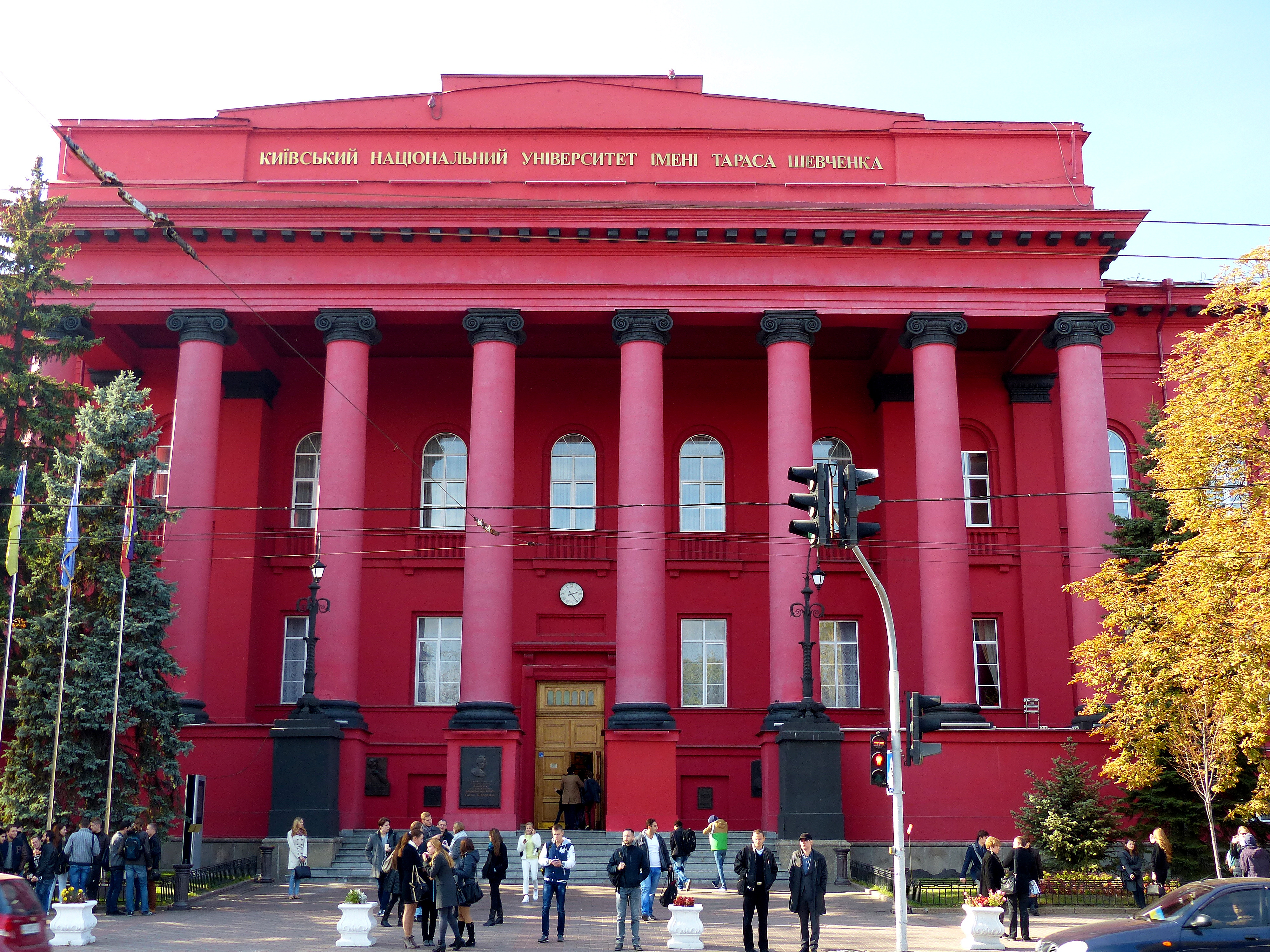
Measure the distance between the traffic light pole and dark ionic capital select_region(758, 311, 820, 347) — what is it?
12665 millimetres

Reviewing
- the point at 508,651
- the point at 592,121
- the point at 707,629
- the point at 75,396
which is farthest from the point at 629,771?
the point at 592,121

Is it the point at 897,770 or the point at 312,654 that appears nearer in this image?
the point at 897,770

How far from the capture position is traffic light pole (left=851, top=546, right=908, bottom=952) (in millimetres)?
15781

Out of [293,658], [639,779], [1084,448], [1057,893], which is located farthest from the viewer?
[293,658]

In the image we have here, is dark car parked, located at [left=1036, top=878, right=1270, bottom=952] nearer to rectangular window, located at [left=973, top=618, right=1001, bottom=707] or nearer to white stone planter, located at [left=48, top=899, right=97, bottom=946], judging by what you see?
white stone planter, located at [left=48, top=899, right=97, bottom=946]

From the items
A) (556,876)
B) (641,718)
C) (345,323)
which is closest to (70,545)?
(345,323)

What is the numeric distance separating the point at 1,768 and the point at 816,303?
19.1m

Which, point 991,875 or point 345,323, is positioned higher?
point 345,323

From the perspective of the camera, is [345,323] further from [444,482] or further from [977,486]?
[977,486]

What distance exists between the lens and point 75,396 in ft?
83.3

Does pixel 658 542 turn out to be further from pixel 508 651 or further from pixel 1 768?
pixel 1 768

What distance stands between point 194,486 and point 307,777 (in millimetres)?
6940

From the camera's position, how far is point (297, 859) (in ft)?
72.4

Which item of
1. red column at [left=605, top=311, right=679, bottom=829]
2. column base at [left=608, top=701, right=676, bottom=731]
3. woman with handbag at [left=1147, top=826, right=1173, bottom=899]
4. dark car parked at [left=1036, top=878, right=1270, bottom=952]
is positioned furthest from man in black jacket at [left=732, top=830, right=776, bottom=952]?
column base at [left=608, top=701, right=676, bottom=731]
